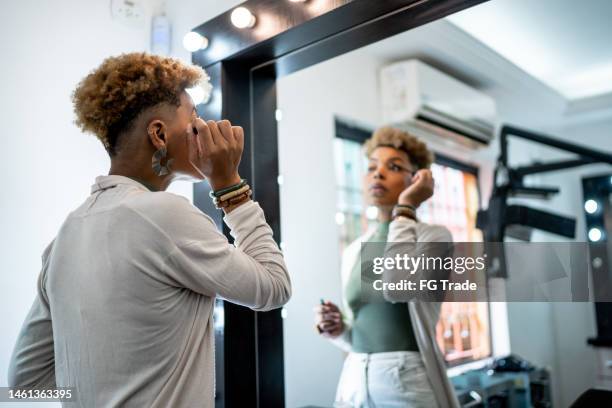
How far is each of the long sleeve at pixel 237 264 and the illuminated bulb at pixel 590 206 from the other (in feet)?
1.92

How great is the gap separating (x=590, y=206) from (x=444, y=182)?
0.26 meters

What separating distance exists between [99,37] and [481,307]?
2.96ft

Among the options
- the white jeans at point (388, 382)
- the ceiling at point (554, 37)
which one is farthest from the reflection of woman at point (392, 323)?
the ceiling at point (554, 37)

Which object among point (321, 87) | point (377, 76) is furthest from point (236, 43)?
point (377, 76)

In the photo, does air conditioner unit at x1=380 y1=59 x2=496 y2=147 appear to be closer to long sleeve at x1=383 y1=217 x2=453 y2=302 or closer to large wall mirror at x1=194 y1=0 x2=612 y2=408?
large wall mirror at x1=194 y1=0 x2=612 y2=408

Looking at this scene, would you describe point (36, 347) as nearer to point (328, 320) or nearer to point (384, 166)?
point (328, 320)

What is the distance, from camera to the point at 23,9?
919mm

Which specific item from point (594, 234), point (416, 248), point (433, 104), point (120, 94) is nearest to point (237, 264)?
point (120, 94)

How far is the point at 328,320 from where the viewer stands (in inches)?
38.5

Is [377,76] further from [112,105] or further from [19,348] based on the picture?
[19,348]

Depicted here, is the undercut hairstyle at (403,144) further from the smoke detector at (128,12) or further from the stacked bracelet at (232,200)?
the smoke detector at (128,12)

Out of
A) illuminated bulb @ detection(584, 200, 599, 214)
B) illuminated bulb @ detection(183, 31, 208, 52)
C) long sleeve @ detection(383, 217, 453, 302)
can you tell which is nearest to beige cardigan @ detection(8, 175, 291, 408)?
long sleeve @ detection(383, 217, 453, 302)

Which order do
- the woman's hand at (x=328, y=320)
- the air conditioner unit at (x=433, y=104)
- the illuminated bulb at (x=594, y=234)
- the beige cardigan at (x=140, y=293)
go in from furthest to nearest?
the air conditioner unit at (x=433, y=104), the woman's hand at (x=328, y=320), the illuminated bulb at (x=594, y=234), the beige cardigan at (x=140, y=293)

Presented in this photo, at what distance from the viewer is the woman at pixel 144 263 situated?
546mm
